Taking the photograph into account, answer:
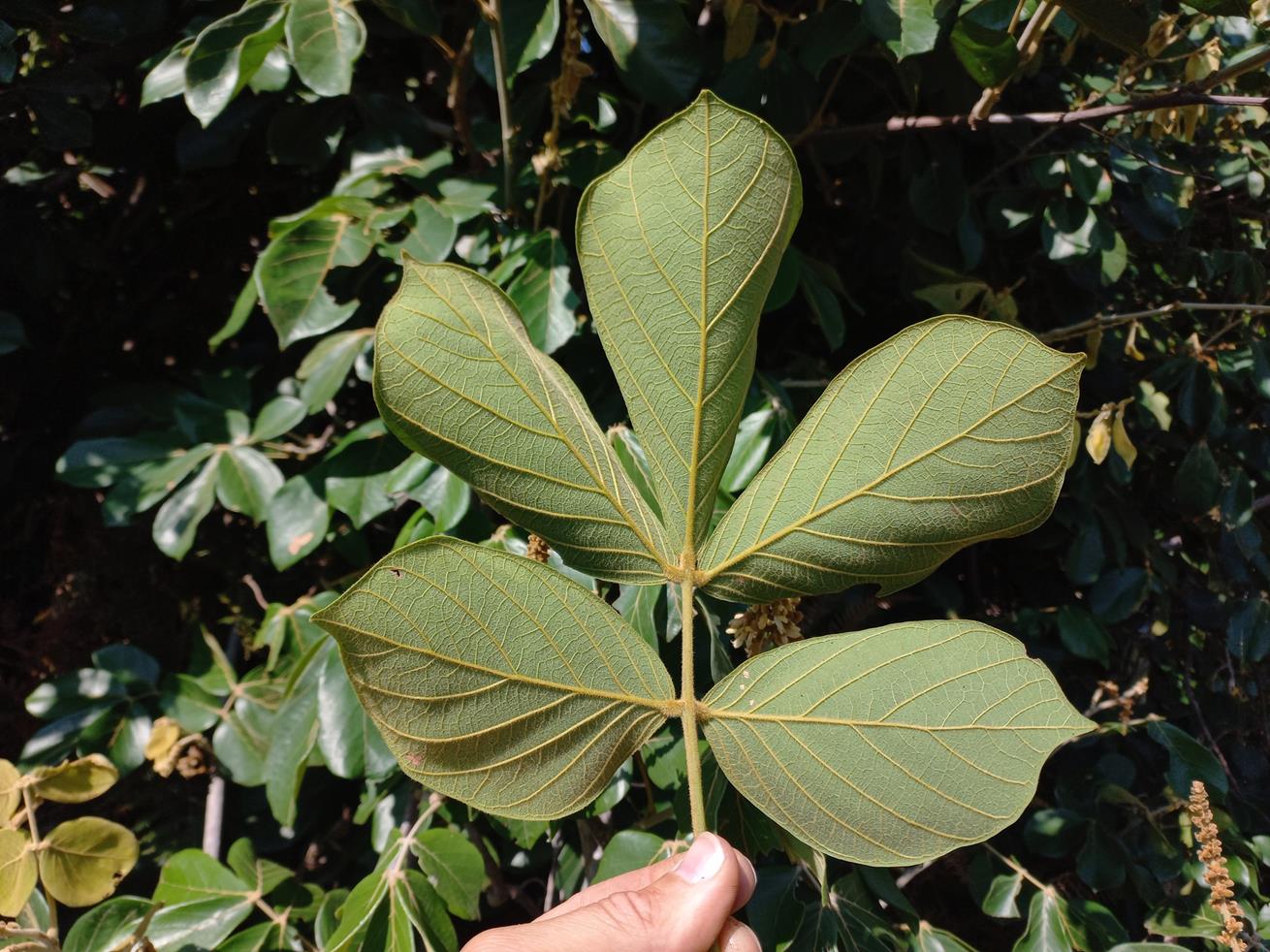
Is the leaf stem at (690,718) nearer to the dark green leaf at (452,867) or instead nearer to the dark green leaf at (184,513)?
the dark green leaf at (452,867)

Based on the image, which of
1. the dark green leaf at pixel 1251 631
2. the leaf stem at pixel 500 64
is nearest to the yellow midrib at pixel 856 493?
the leaf stem at pixel 500 64

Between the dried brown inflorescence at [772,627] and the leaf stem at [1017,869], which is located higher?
the dried brown inflorescence at [772,627]

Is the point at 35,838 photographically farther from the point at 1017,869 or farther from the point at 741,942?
the point at 1017,869

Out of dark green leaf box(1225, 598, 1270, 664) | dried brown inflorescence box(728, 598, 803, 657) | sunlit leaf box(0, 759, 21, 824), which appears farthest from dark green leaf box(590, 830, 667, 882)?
dark green leaf box(1225, 598, 1270, 664)

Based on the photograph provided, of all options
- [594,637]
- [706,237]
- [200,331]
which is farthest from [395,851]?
[200,331]

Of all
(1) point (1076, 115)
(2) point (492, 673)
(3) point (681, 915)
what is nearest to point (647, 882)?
(3) point (681, 915)

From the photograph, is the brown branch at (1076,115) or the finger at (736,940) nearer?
the finger at (736,940)

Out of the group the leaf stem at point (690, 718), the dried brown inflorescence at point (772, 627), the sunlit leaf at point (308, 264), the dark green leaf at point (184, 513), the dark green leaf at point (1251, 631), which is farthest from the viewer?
the dark green leaf at point (1251, 631)
